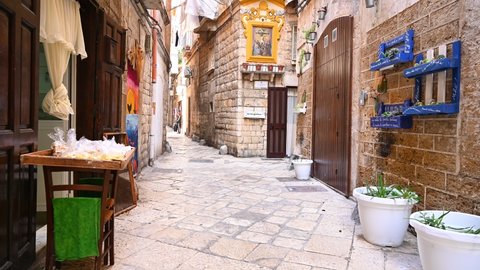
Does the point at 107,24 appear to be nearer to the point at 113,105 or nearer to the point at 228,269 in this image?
the point at 113,105

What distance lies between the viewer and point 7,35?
7.14ft

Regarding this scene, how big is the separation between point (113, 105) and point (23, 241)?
2.35 meters

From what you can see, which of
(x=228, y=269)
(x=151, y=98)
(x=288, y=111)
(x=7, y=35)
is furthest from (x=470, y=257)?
(x=288, y=111)

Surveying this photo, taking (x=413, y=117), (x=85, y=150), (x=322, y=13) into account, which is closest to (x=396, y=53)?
(x=413, y=117)

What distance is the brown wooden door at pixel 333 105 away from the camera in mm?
5621

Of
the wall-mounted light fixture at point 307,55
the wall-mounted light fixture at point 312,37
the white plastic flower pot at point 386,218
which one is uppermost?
the wall-mounted light fixture at point 312,37

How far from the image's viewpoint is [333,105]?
6.25 m

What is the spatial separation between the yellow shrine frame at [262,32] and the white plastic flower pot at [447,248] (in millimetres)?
9234

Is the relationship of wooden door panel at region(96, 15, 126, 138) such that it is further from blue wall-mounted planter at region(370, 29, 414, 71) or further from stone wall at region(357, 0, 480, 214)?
stone wall at region(357, 0, 480, 214)

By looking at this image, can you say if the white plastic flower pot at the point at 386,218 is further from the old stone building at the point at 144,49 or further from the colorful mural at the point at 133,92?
the colorful mural at the point at 133,92

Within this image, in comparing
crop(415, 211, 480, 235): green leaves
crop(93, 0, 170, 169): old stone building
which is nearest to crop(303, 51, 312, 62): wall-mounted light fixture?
crop(93, 0, 170, 169): old stone building

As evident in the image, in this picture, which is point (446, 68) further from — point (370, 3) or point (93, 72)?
point (93, 72)

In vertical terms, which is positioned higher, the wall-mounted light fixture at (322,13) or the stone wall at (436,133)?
the wall-mounted light fixture at (322,13)

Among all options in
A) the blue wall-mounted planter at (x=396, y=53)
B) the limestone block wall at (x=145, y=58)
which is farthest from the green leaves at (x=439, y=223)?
the limestone block wall at (x=145, y=58)
